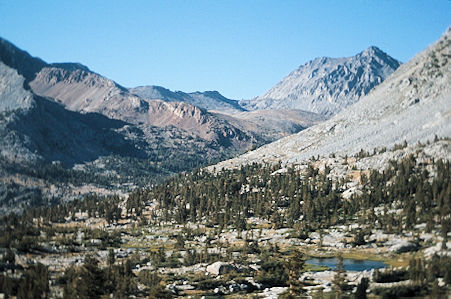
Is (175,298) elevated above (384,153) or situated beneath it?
situated beneath

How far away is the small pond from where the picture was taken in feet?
306

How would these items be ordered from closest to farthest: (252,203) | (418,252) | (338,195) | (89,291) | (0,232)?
(89,291), (418,252), (0,232), (338,195), (252,203)

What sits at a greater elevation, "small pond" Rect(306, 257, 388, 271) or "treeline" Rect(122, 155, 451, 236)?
"treeline" Rect(122, 155, 451, 236)

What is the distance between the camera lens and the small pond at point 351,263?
93.4 meters

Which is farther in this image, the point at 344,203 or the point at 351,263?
the point at 344,203

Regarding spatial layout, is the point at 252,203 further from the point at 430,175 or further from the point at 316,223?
the point at 430,175

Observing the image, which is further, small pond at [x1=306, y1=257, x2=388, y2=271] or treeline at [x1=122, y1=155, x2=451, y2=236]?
treeline at [x1=122, y1=155, x2=451, y2=236]

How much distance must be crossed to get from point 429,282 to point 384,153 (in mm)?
130423

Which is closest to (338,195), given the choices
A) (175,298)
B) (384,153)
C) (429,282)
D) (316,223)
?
(316,223)

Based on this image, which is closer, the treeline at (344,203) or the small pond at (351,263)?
the small pond at (351,263)

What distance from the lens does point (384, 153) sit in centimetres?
19412

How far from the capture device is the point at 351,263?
9888cm

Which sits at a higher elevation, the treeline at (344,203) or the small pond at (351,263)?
the treeline at (344,203)

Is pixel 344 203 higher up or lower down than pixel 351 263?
higher up
